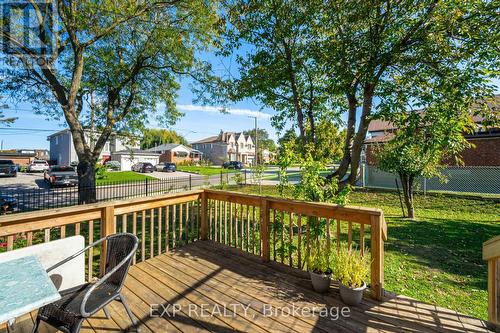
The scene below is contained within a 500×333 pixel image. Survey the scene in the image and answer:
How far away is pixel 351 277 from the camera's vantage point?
274 centimetres

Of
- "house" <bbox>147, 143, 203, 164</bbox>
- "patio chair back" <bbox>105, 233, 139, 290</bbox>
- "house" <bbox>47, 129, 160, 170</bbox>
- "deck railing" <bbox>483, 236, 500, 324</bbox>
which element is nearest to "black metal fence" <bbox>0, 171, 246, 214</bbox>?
"patio chair back" <bbox>105, 233, 139, 290</bbox>

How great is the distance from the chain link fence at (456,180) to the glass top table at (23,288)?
37.9ft

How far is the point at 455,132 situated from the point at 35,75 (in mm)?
11690

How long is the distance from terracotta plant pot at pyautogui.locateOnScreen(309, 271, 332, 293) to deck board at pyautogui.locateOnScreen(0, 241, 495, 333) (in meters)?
0.08

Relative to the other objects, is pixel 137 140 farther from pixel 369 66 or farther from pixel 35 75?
pixel 369 66

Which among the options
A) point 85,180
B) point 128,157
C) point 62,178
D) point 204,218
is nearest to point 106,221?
point 204,218

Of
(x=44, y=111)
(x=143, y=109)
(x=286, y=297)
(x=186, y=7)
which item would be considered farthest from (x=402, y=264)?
(x=44, y=111)

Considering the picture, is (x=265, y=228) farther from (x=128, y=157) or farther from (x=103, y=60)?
(x=128, y=157)

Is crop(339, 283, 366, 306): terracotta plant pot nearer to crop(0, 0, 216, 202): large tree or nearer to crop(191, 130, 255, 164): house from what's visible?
crop(0, 0, 216, 202): large tree

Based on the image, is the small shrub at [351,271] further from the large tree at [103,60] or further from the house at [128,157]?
the house at [128,157]

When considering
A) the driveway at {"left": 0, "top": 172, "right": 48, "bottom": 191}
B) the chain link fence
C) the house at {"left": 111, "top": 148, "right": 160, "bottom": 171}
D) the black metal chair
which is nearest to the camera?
the black metal chair

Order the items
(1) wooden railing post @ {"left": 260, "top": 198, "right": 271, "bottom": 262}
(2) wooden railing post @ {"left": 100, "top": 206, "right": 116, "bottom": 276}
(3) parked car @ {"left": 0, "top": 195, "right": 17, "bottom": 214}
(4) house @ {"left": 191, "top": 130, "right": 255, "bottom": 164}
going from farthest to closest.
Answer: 1. (4) house @ {"left": 191, "top": 130, "right": 255, "bottom": 164}
2. (3) parked car @ {"left": 0, "top": 195, "right": 17, "bottom": 214}
3. (1) wooden railing post @ {"left": 260, "top": 198, "right": 271, "bottom": 262}
4. (2) wooden railing post @ {"left": 100, "top": 206, "right": 116, "bottom": 276}

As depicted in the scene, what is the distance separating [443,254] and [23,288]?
255 inches

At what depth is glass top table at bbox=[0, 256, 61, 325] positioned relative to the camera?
55.5 inches
